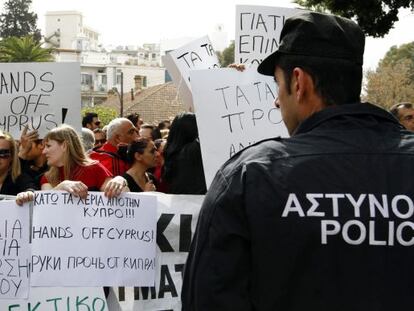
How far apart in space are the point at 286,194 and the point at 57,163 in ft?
11.1

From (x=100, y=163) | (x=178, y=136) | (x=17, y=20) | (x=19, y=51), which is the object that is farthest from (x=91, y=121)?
(x=17, y=20)

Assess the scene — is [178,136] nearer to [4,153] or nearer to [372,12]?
[4,153]

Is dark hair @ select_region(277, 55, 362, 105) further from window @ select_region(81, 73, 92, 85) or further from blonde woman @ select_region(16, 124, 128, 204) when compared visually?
window @ select_region(81, 73, 92, 85)

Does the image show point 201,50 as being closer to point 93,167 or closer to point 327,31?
point 93,167

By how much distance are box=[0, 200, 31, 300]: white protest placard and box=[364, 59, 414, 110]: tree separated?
2150 inches

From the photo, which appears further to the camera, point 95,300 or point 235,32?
point 235,32

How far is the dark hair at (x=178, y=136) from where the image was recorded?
6023 mm

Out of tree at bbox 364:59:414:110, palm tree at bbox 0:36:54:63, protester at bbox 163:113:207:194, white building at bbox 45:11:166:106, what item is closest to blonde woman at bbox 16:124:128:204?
protester at bbox 163:113:207:194

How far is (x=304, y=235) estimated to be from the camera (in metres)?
1.95

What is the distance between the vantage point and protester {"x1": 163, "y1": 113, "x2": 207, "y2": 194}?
19.5 feet

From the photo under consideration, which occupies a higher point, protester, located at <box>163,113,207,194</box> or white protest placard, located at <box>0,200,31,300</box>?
protester, located at <box>163,113,207,194</box>

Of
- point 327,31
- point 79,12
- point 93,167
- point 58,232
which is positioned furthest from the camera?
point 79,12

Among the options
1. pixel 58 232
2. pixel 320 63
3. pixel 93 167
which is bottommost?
pixel 58 232

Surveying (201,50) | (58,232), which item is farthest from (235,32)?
(58,232)
